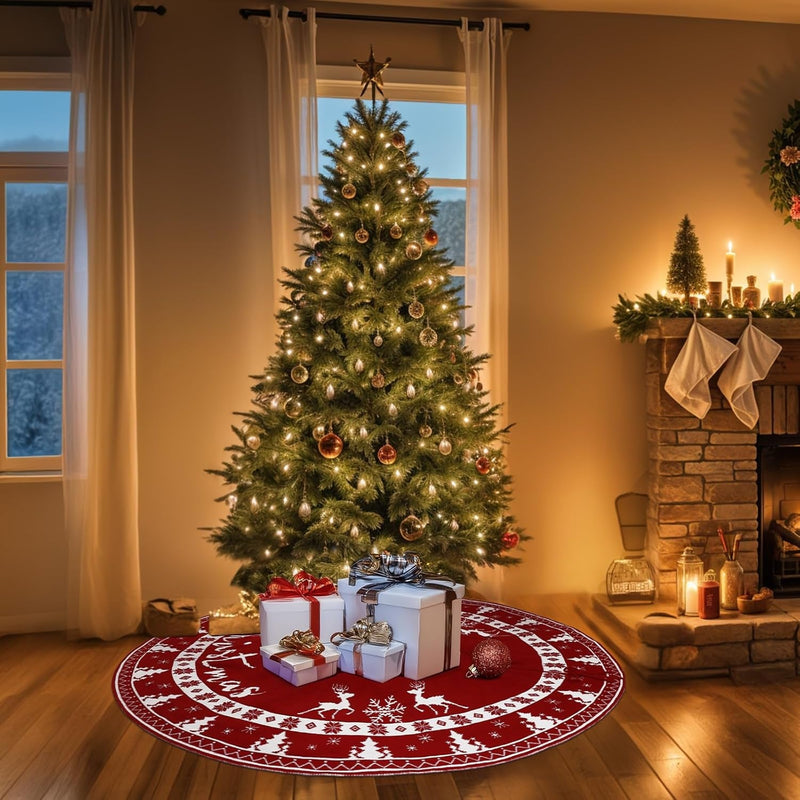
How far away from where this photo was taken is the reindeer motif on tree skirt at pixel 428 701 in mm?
2699

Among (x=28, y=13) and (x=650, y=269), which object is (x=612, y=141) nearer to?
(x=650, y=269)

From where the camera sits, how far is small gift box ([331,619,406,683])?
2836mm

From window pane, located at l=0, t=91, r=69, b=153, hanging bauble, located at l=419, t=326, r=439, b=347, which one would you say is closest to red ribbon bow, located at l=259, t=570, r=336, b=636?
hanging bauble, located at l=419, t=326, r=439, b=347

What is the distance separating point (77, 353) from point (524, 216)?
7.17ft

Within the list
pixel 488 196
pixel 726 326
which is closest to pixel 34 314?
pixel 488 196

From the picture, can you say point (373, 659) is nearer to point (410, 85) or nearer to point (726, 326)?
point (726, 326)

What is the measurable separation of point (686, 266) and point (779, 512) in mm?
1233

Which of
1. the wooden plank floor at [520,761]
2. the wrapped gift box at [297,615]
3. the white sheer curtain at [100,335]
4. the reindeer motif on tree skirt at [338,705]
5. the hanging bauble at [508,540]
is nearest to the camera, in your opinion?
the wooden plank floor at [520,761]

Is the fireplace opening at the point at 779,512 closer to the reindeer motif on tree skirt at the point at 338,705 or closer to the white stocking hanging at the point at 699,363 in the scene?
the white stocking hanging at the point at 699,363

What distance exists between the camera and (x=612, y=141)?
4328 mm

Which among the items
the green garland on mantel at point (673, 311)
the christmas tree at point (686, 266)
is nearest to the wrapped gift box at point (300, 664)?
the green garland on mantel at point (673, 311)

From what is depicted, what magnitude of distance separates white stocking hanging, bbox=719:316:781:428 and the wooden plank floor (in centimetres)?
127

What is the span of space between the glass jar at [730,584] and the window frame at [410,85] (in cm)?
161

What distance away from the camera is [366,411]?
3389 millimetres
